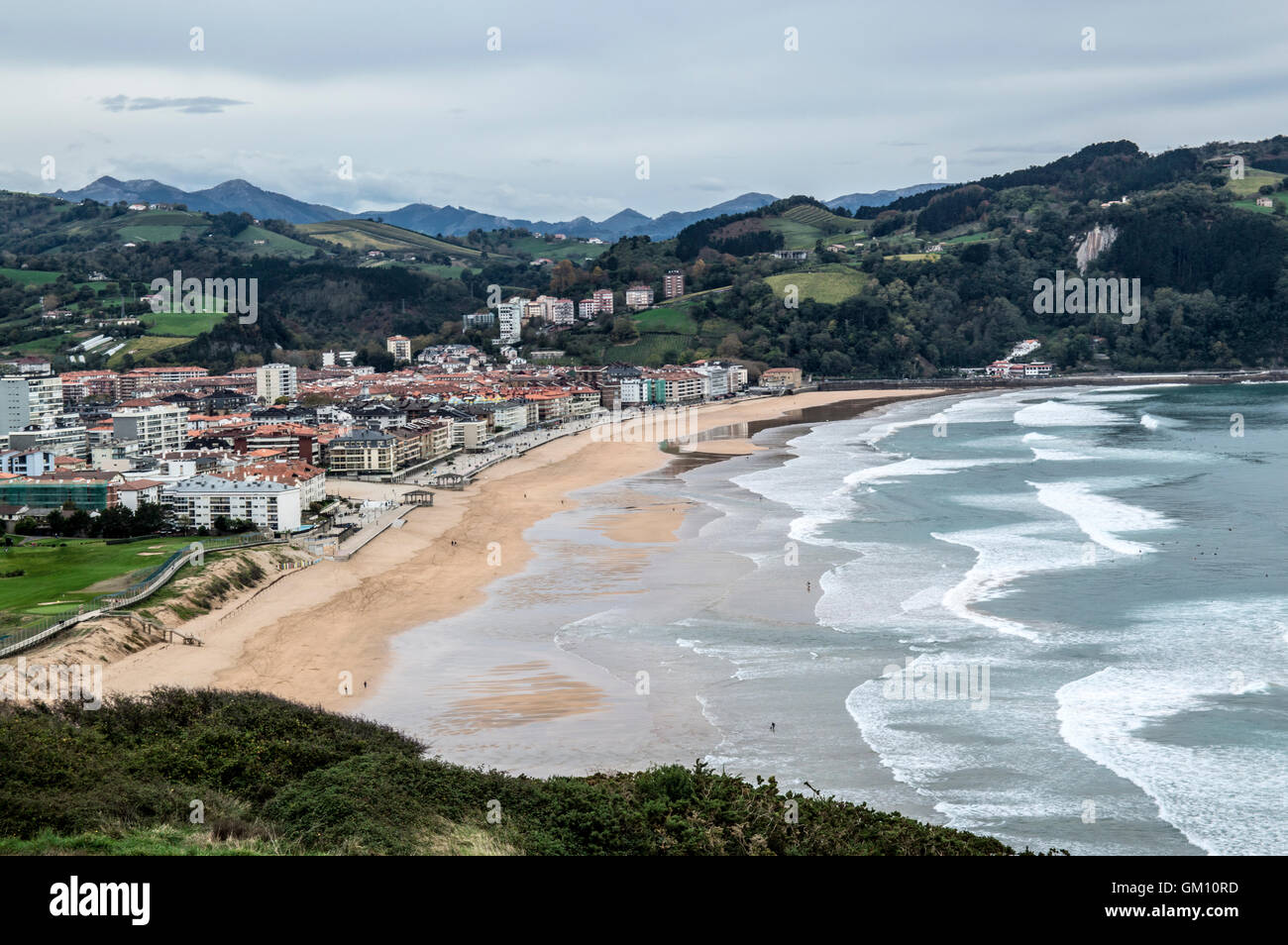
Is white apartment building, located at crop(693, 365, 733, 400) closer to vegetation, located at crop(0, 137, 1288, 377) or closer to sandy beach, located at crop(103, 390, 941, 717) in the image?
vegetation, located at crop(0, 137, 1288, 377)

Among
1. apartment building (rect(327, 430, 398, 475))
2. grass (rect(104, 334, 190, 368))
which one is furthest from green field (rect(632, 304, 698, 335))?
apartment building (rect(327, 430, 398, 475))

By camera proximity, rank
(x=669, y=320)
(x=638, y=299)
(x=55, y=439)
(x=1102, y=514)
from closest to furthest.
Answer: (x=1102, y=514)
(x=55, y=439)
(x=669, y=320)
(x=638, y=299)

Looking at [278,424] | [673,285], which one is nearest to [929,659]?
[278,424]

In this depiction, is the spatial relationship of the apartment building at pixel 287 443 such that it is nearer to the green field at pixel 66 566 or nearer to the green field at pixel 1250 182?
the green field at pixel 66 566

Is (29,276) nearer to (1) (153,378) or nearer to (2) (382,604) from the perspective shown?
(1) (153,378)

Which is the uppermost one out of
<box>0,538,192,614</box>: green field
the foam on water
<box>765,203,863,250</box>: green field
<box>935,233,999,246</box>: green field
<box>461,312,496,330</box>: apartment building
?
<box>765,203,863,250</box>: green field

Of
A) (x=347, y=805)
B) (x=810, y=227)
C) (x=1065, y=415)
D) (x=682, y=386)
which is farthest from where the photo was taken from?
(x=810, y=227)
